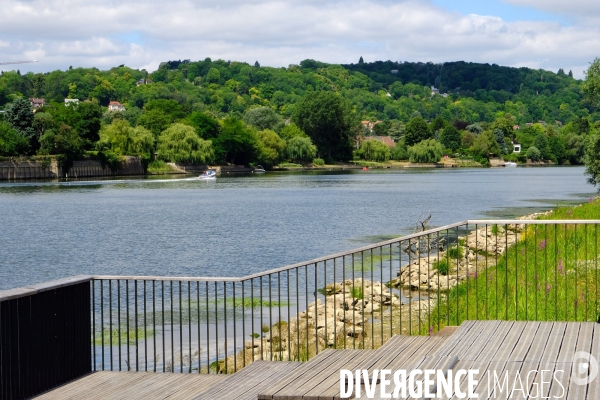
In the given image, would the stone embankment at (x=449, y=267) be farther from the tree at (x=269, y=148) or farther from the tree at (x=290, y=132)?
the tree at (x=290, y=132)

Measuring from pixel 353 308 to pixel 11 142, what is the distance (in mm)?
89115

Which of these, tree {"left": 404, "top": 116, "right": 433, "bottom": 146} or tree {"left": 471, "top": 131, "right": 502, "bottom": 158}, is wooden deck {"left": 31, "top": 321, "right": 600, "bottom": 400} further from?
tree {"left": 471, "top": 131, "right": 502, "bottom": 158}

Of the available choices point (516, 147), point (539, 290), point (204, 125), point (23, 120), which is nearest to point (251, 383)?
point (539, 290)

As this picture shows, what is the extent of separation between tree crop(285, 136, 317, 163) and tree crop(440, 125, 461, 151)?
140ft

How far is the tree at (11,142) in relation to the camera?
96.8 m

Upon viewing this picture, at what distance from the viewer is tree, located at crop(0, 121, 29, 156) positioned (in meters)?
96.8

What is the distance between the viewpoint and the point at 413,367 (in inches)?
219

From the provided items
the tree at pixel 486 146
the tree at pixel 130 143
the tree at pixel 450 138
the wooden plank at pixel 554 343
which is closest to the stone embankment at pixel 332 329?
the wooden plank at pixel 554 343

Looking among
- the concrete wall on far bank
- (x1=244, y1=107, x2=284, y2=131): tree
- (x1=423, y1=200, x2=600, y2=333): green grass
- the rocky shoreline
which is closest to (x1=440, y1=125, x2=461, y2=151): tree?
(x1=244, y1=107, x2=284, y2=131): tree

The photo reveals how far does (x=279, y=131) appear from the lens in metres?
144

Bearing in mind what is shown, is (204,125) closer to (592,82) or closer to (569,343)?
(592,82)

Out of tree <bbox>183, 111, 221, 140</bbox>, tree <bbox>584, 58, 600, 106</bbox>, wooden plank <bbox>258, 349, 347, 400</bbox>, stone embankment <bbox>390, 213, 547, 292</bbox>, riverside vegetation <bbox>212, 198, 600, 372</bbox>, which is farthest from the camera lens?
tree <bbox>183, 111, 221, 140</bbox>

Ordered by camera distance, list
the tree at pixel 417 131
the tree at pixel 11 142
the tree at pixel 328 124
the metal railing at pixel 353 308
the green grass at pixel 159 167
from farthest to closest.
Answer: the tree at pixel 417 131 → the tree at pixel 328 124 → the green grass at pixel 159 167 → the tree at pixel 11 142 → the metal railing at pixel 353 308

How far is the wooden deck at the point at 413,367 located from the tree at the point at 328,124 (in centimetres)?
14178
